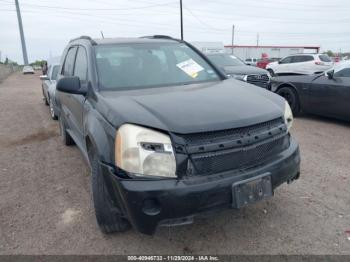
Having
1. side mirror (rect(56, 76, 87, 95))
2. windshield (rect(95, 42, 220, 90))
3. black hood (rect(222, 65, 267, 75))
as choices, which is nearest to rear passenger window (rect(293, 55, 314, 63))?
black hood (rect(222, 65, 267, 75))

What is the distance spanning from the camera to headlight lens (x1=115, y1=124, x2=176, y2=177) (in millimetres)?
2225

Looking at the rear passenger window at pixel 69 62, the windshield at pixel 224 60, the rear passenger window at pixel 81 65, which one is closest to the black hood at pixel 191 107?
the rear passenger window at pixel 81 65

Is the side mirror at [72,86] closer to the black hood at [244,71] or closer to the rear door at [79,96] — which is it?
the rear door at [79,96]

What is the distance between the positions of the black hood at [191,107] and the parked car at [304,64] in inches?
601

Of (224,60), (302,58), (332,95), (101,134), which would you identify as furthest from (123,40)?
(302,58)

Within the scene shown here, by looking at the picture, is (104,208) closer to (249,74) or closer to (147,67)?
(147,67)

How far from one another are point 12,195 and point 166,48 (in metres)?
2.54

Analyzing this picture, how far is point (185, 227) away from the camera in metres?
2.97

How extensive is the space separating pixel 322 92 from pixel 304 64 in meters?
12.6

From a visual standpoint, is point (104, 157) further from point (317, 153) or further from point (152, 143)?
point (317, 153)

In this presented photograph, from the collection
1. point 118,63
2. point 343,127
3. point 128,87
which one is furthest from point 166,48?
point 343,127

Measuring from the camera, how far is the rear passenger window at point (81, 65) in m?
3.51

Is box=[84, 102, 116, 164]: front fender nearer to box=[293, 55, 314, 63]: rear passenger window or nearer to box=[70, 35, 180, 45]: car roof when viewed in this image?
box=[70, 35, 180, 45]: car roof

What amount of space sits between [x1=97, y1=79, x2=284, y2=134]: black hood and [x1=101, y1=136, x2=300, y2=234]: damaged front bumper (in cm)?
38
